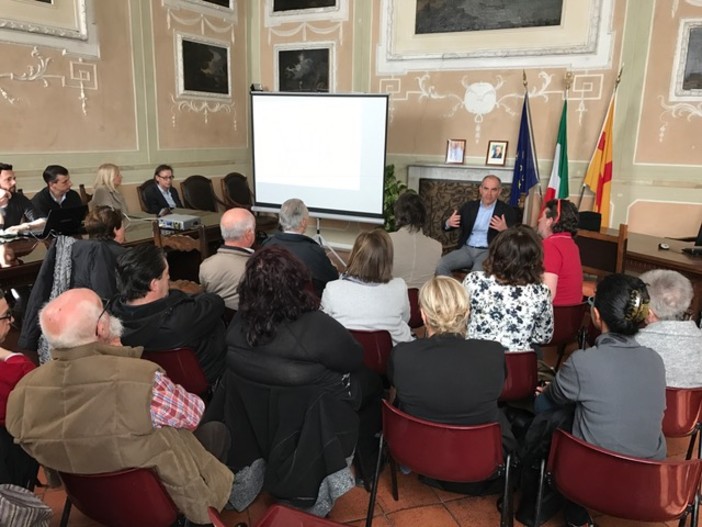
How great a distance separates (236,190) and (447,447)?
5.78 metres

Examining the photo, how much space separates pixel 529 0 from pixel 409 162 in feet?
6.99

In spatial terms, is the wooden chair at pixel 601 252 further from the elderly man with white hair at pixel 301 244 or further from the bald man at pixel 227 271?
the bald man at pixel 227 271

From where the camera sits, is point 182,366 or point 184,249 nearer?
point 182,366

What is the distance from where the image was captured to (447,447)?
6.07 feet

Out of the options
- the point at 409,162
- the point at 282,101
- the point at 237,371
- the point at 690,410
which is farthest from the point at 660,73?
the point at 237,371

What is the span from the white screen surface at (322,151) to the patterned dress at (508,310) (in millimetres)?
3212

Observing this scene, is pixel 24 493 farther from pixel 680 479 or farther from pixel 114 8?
pixel 114 8

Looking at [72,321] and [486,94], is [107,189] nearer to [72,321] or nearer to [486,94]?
[72,321]

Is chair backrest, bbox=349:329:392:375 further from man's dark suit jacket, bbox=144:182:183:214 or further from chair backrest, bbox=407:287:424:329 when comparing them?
man's dark suit jacket, bbox=144:182:183:214

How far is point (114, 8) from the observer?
5574 millimetres

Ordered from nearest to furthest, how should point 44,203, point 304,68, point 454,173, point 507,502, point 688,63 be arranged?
point 507,502 → point 44,203 → point 688,63 → point 454,173 → point 304,68

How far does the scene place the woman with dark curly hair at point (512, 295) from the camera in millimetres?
2453

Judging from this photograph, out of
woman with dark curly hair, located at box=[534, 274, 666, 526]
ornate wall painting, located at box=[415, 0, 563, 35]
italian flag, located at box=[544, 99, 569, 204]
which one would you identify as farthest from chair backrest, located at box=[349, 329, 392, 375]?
→ ornate wall painting, located at box=[415, 0, 563, 35]

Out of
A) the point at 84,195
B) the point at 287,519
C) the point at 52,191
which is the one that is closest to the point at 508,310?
the point at 287,519
